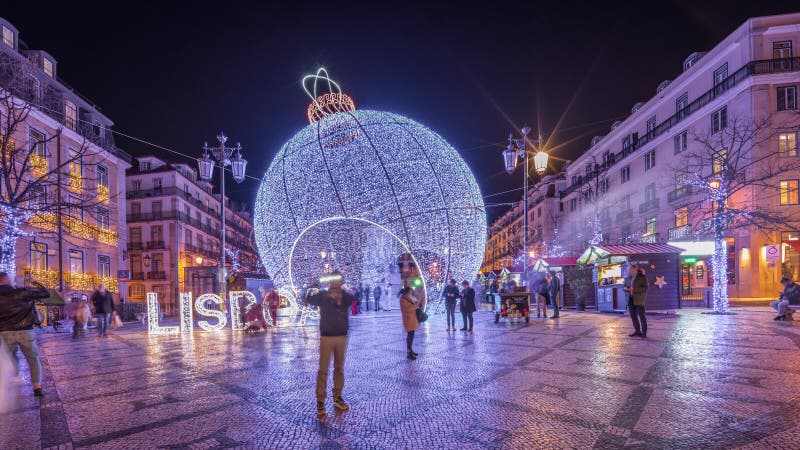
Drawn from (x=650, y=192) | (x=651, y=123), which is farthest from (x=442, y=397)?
(x=651, y=123)

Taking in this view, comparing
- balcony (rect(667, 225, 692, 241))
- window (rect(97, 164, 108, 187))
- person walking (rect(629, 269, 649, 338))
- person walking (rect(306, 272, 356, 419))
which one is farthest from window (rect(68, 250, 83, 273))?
balcony (rect(667, 225, 692, 241))

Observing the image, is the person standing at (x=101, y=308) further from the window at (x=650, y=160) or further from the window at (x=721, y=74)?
the window at (x=650, y=160)

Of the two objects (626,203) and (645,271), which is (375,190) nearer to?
(645,271)

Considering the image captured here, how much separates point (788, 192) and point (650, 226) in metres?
10.9

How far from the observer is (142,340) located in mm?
13375

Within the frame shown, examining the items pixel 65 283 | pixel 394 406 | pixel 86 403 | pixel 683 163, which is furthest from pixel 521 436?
pixel 683 163

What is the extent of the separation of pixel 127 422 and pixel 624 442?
194 inches

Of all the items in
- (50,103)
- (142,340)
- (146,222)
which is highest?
(50,103)

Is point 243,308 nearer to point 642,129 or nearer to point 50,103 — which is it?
point 50,103

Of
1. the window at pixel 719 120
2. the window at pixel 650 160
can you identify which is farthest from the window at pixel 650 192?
the window at pixel 719 120

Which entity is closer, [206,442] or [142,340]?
[206,442]

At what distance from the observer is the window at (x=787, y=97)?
27.0 meters

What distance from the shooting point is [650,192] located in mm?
37656

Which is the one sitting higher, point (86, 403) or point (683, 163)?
point (683, 163)
